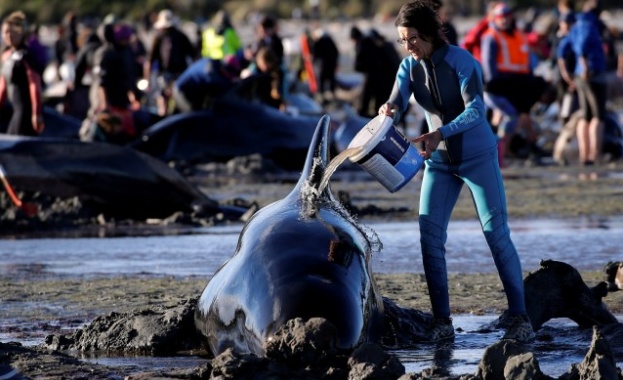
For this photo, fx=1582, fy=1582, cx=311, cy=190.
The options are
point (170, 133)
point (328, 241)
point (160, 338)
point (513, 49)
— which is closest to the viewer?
point (328, 241)

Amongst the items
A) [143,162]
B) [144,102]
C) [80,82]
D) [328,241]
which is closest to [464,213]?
[143,162]

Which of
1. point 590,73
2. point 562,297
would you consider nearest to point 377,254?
point 562,297

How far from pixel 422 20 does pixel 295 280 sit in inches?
75.9

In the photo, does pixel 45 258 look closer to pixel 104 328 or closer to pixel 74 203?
pixel 74 203

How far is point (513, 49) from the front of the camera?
21.5 meters

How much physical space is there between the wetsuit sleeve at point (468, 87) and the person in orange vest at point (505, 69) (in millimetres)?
12607

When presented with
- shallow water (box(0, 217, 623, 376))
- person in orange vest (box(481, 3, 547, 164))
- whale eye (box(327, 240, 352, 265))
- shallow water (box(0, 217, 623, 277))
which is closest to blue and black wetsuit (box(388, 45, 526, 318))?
shallow water (box(0, 217, 623, 376))

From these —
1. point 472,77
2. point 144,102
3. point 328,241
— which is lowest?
point 144,102

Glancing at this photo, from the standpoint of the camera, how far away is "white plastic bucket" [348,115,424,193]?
7.89 m

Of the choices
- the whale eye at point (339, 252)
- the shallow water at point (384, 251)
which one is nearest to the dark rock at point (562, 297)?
the shallow water at point (384, 251)

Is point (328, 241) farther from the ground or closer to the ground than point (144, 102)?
farther from the ground

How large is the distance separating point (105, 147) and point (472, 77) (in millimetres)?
8125

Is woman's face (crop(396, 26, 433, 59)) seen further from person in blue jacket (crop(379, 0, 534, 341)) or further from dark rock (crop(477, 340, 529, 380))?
dark rock (crop(477, 340, 529, 380))

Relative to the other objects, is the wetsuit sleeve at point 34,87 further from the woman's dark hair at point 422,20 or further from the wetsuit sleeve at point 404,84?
the woman's dark hair at point 422,20
